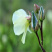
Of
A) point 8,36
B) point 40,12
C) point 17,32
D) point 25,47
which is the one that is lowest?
point 25,47

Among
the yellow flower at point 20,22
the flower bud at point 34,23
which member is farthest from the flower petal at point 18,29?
the flower bud at point 34,23

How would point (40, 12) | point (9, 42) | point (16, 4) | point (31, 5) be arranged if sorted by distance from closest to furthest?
point (40, 12)
point (9, 42)
point (16, 4)
point (31, 5)

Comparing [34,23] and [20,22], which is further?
[20,22]

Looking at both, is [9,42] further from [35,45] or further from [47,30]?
[47,30]

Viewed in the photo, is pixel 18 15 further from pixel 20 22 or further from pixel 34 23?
pixel 34 23

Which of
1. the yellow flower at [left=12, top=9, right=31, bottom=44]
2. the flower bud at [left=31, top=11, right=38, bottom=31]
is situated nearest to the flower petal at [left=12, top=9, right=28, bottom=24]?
the yellow flower at [left=12, top=9, right=31, bottom=44]

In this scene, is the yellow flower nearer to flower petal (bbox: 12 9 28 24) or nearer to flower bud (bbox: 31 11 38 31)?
flower petal (bbox: 12 9 28 24)

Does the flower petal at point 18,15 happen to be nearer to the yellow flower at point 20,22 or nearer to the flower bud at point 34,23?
the yellow flower at point 20,22

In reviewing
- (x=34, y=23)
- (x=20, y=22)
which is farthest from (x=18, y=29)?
(x=34, y=23)

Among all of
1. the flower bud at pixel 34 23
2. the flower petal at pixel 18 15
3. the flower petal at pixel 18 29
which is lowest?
the flower petal at pixel 18 29

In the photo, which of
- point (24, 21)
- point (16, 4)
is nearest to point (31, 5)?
point (16, 4)

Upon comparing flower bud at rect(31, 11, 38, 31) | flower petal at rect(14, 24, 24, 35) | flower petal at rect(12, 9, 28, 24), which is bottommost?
flower petal at rect(14, 24, 24, 35)
